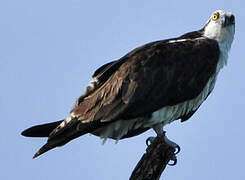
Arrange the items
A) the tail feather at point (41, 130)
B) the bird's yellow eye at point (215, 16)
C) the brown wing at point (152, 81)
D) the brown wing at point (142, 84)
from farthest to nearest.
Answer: the bird's yellow eye at point (215, 16) < the tail feather at point (41, 130) < the brown wing at point (152, 81) < the brown wing at point (142, 84)

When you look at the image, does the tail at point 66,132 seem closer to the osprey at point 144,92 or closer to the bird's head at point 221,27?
the osprey at point 144,92

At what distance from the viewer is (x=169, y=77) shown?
1120 cm

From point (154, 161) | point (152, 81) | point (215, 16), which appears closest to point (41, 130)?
point (152, 81)

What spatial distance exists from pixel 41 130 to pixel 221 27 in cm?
347

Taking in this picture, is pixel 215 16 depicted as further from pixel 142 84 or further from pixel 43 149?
pixel 43 149

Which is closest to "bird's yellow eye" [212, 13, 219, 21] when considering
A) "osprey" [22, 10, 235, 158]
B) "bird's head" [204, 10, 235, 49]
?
"bird's head" [204, 10, 235, 49]

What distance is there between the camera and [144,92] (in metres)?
10.9

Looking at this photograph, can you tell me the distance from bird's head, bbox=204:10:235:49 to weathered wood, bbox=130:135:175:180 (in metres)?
2.84

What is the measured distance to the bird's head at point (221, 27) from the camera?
12133 mm

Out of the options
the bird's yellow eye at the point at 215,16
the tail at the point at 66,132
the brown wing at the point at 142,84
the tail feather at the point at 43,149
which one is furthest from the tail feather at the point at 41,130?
the bird's yellow eye at the point at 215,16

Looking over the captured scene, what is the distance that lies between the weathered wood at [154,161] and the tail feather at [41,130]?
1.69m

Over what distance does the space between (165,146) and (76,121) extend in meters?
1.39

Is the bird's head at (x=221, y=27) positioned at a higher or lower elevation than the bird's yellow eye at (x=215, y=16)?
lower

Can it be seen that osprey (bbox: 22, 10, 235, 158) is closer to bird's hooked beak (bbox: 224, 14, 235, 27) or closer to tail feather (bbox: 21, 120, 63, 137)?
tail feather (bbox: 21, 120, 63, 137)
